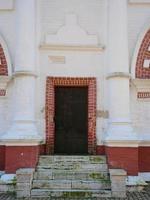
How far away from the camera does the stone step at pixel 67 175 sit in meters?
8.86

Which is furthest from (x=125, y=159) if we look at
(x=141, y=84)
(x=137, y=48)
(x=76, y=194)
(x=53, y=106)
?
(x=137, y=48)

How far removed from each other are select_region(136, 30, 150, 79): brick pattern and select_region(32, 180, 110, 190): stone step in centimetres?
352

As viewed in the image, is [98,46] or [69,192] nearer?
[69,192]

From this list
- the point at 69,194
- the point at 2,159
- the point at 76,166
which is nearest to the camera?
the point at 69,194

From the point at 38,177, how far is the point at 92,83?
3229mm

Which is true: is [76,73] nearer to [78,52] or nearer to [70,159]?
[78,52]

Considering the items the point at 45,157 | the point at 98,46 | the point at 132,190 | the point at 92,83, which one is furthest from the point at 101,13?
the point at 132,190

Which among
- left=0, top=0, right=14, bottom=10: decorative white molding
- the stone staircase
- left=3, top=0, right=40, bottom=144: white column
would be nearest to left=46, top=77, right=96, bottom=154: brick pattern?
left=3, top=0, right=40, bottom=144: white column

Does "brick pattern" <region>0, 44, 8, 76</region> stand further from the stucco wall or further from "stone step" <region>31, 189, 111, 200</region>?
"stone step" <region>31, 189, 111, 200</region>

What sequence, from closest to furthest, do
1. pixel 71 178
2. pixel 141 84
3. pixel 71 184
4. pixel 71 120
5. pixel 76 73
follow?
pixel 71 184 < pixel 71 178 < pixel 141 84 < pixel 76 73 < pixel 71 120

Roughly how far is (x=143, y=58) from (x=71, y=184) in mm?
4365

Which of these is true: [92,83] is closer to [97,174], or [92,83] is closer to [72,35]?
[72,35]

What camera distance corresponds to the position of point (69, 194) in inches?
326

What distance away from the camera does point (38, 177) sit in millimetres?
8898
